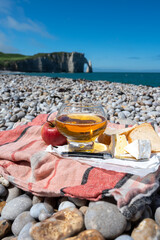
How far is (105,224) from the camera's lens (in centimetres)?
117

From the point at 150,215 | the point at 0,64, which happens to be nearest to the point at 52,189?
the point at 150,215

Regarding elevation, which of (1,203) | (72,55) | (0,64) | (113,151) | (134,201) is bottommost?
(1,203)

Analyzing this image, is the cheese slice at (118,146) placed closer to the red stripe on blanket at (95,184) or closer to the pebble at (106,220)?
the red stripe on blanket at (95,184)

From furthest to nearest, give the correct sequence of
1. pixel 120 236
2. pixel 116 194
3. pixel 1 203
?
pixel 1 203 → pixel 116 194 → pixel 120 236

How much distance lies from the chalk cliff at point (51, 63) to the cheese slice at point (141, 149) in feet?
268

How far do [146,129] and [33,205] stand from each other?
129cm

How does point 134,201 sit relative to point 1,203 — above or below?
above

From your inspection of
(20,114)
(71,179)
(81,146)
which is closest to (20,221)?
(71,179)

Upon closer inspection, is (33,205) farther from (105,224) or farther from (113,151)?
(113,151)

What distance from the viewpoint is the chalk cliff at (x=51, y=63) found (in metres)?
79.7

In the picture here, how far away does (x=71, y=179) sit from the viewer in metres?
1.57

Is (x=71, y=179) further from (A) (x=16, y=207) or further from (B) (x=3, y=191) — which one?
(B) (x=3, y=191)

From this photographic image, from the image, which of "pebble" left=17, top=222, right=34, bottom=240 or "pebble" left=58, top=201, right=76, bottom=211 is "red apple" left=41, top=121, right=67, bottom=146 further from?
"pebble" left=17, top=222, right=34, bottom=240

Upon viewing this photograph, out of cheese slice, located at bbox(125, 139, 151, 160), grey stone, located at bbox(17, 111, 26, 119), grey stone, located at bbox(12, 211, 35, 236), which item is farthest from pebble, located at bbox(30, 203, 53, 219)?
grey stone, located at bbox(17, 111, 26, 119)
